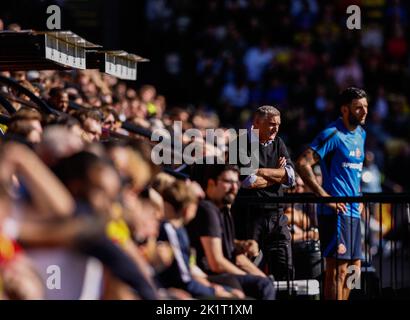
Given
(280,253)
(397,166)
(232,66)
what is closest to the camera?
(280,253)

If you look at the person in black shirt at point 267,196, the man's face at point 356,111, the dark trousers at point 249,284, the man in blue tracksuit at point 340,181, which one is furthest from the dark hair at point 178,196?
the man's face at point 356,111

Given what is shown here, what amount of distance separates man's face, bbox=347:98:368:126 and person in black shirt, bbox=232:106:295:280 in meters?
0.76

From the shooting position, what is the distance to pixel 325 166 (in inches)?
461

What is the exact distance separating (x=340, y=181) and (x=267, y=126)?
92cm

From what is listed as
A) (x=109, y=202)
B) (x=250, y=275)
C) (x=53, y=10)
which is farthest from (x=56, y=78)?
(x=109, y=202)

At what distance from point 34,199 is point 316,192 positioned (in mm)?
5153

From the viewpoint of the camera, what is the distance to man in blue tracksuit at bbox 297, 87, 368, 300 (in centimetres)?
1113

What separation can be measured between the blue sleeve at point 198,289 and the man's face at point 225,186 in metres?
1.06

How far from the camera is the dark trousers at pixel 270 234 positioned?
1091 cm

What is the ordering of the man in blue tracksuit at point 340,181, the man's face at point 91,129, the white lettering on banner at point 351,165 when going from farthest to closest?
1. the white lettering on banner at point 351,165
2. the man in blue tracksuit at point 340,181
3. the man's face at point 91,129

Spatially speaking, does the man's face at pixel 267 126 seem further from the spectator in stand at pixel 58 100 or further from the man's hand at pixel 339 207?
the spectator in stand at pixel 58 100

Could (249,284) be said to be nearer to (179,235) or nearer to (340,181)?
(179,235)

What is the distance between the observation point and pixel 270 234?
36.5 ft

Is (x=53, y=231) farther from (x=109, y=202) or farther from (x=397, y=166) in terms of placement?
(x=397, y=166)
